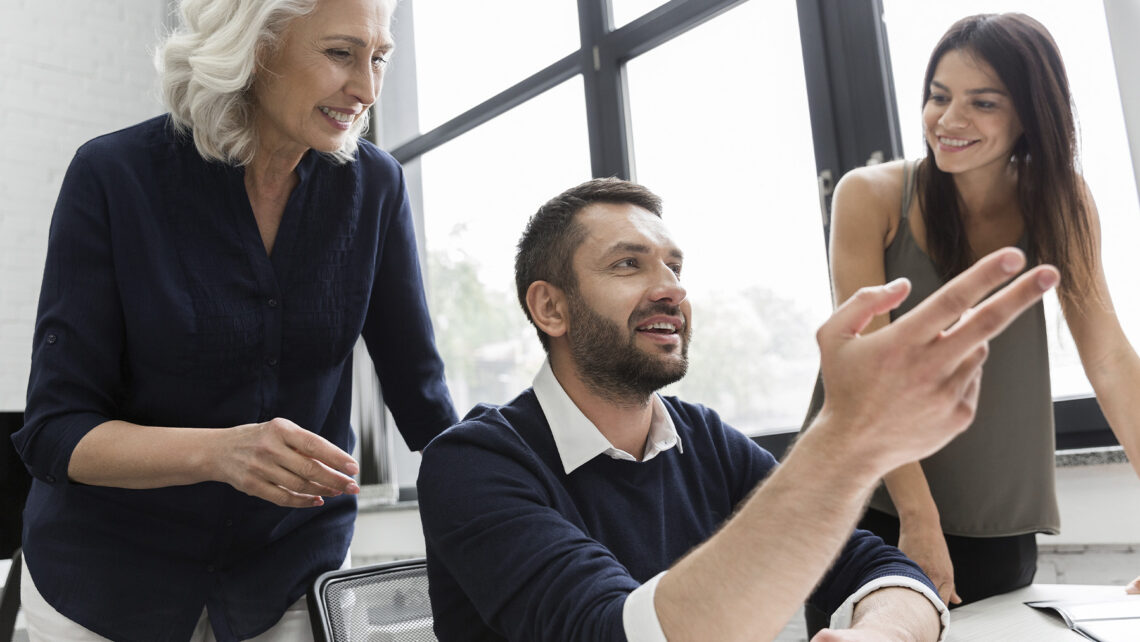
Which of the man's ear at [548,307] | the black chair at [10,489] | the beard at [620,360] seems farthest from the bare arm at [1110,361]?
the black chair at [10,489]

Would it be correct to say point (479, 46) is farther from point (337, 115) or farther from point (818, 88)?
point (337, 115)

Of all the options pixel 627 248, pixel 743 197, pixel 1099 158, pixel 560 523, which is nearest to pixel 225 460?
pixel 560 523

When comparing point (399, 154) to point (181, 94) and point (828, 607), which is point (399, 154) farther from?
point (828, 607)

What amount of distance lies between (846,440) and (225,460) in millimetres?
751

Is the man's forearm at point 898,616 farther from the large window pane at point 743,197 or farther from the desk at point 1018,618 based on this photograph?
the large window pane at point 743,197

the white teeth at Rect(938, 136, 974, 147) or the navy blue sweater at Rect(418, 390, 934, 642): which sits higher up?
the white teeth at Rect(938, 136, 974, 147)

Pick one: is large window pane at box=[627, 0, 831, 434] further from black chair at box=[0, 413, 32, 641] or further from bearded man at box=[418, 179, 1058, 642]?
black chair at box=[0, 413, 32, 641]

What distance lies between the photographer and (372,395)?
13.6 feet

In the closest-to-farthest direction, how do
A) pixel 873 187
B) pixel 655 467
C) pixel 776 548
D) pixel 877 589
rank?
1. pixel 776 548
2. pixel 877 589
3. pixel 655 467
4. pixel 873 187

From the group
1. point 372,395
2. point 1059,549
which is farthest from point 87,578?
point 372,395

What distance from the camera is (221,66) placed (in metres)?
1.26

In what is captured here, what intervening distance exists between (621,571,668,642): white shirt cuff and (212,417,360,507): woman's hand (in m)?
0.38

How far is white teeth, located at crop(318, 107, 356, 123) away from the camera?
131 cm

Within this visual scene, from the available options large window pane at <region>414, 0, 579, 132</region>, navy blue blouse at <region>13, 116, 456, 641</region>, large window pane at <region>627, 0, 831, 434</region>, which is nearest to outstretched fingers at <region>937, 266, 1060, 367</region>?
navy blue blouse at <region>13, 116, 456, 641</region>
